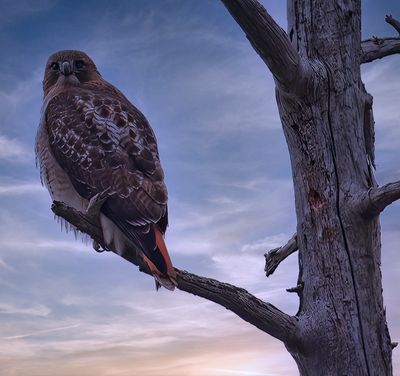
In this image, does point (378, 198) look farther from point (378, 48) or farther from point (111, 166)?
point (111, 166)

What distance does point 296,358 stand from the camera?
4219mm

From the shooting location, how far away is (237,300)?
3.86 metres

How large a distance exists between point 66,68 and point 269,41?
309cm

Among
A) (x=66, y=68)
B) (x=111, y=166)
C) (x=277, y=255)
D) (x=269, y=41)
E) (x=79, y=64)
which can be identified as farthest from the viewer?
(x=79, y=64)

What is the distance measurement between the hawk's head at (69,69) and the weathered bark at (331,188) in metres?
2.66

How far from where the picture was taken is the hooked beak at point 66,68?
6.24 meters

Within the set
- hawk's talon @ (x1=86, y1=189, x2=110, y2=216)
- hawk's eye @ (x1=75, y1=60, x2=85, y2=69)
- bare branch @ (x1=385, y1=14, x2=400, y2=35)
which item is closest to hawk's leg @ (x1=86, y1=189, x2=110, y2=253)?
hawk's talon @ (x1=86, y1=189, x2=110, y2=216)

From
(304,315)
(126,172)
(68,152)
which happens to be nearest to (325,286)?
(304,315)

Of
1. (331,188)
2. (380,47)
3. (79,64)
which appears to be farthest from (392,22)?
(79,64)

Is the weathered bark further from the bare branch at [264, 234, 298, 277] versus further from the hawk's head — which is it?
the hawk's head

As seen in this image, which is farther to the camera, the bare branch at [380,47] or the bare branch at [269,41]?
the bare branch at [380,47]

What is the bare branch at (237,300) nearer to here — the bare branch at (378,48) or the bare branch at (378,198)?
the bare branch at (378,198)

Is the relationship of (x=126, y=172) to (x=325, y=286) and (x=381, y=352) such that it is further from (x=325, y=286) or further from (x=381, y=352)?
(x=381, y=352)

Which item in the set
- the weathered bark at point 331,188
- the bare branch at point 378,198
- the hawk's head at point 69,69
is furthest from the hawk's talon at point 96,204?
the hawk's head at point 69,69
